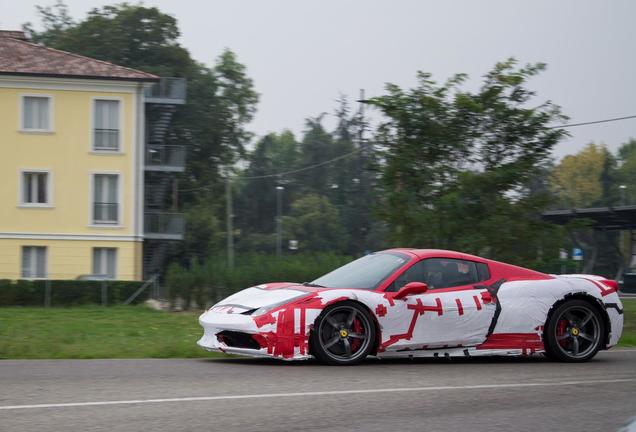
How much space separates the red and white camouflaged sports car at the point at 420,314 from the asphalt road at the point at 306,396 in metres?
0.27

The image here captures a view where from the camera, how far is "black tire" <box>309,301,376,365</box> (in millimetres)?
10094

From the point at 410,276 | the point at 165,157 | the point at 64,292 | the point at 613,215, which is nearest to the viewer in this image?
the point at 410,276

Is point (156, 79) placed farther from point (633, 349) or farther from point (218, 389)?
point (218, 389)

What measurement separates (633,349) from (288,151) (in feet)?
377

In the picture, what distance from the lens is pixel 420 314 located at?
34.7 ft

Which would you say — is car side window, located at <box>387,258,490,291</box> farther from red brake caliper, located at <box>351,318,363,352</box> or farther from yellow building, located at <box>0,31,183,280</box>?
yellow building, located at <box>0,31,183,280</box>

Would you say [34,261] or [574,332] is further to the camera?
[34,261]

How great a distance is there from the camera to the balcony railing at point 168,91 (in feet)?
153

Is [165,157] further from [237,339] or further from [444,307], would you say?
[237,339]

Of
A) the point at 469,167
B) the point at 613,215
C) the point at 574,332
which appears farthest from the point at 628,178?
the point at 574,332

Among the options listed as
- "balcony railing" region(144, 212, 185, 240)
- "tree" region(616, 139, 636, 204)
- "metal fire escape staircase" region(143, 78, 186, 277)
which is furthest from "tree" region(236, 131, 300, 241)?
"balcony railing" region(144, 212, 185, 240)

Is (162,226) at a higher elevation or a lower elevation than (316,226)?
lower

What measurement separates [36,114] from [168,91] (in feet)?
24.7

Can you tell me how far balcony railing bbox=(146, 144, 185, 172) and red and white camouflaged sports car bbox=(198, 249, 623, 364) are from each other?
36798 mm
